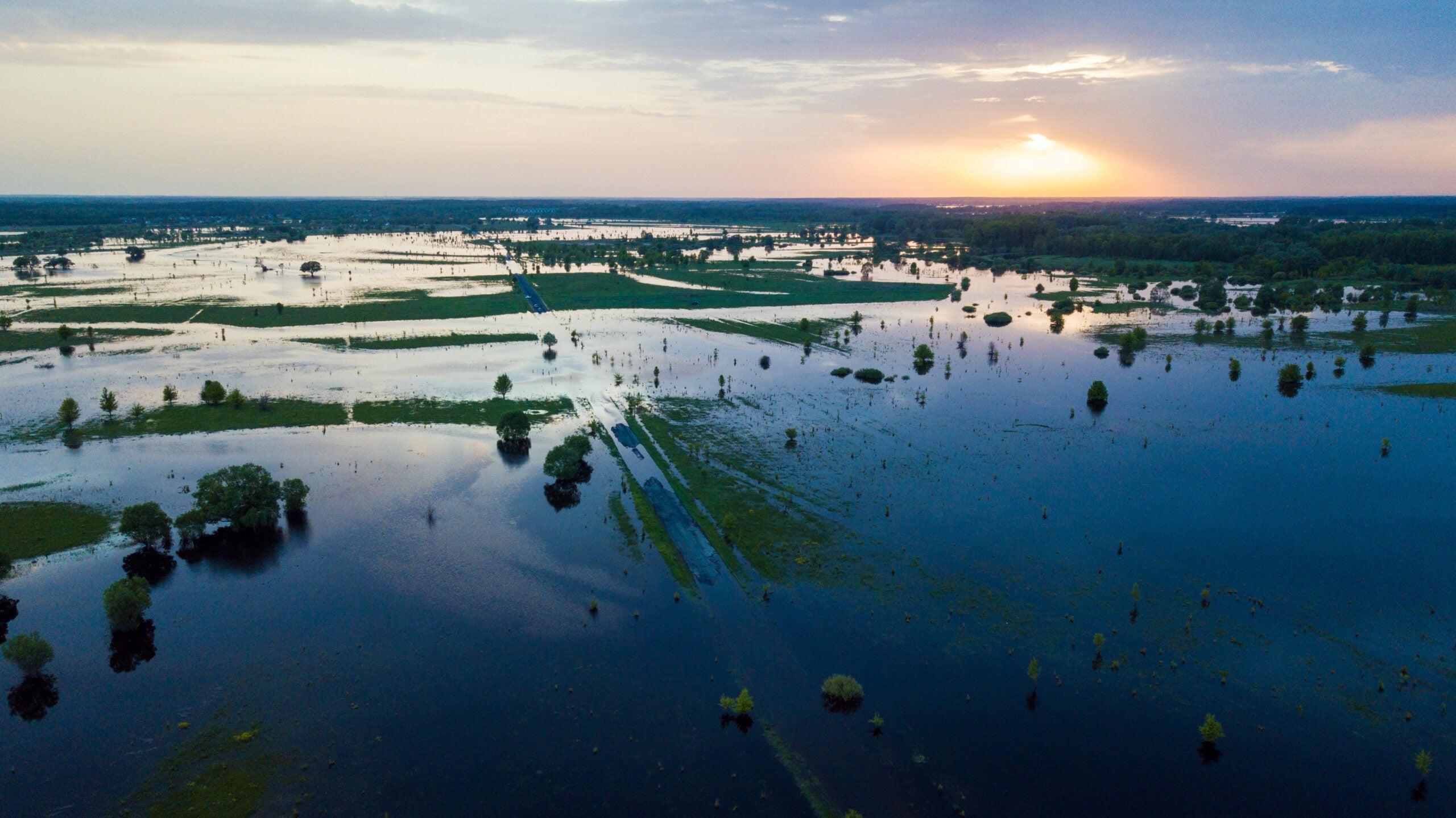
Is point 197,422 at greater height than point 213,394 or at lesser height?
lesser

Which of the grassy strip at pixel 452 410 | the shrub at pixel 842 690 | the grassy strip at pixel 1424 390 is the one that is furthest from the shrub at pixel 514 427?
the grassy strip at pixel 1424 390

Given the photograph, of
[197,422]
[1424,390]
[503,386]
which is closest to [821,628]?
[503,386]

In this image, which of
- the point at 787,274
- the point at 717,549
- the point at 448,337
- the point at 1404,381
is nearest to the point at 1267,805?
the point at 717,549

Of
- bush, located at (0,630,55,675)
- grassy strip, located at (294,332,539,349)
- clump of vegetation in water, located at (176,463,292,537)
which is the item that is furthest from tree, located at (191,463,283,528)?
grassy strip, located at (294,332,539,349)

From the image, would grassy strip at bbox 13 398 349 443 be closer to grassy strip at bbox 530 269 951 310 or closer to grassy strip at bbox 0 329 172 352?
grassy strip at bbox 0 329 172 352

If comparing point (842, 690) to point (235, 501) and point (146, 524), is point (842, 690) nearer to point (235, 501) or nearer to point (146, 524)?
point (235, 501)

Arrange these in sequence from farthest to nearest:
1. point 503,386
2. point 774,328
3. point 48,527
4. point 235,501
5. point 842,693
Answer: point 774,328 < point 503,386 < point 235,501 < point 48,527 < point 842,693
